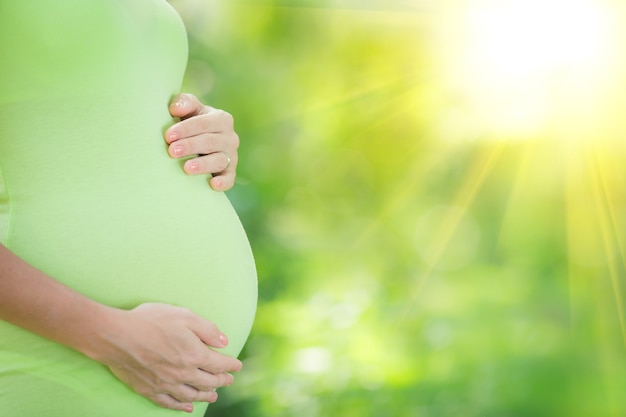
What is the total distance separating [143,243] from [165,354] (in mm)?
132

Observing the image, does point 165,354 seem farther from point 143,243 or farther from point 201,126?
point 201,126

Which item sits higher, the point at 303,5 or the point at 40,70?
the point at 303,5

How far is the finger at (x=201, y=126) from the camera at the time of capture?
97 centimetres

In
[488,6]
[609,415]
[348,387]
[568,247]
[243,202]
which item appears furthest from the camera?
[488,6]

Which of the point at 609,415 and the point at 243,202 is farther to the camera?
the point at 243,202

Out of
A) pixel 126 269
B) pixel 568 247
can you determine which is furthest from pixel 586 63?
pixel 126 269

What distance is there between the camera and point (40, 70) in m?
0.84

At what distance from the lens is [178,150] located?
97 cm

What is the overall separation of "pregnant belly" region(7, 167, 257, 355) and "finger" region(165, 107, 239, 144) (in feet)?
0.16

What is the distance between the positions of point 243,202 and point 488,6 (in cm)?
150

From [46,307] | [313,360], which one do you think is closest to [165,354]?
[46,307]

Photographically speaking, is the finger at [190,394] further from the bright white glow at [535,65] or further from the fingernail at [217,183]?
the bright white glow at [535,65]

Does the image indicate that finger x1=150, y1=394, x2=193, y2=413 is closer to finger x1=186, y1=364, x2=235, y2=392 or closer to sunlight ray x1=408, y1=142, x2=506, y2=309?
finger x1=186, y1=364, x2=235, y2=392

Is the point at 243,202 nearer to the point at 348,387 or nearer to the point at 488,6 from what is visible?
the point at 348,387
